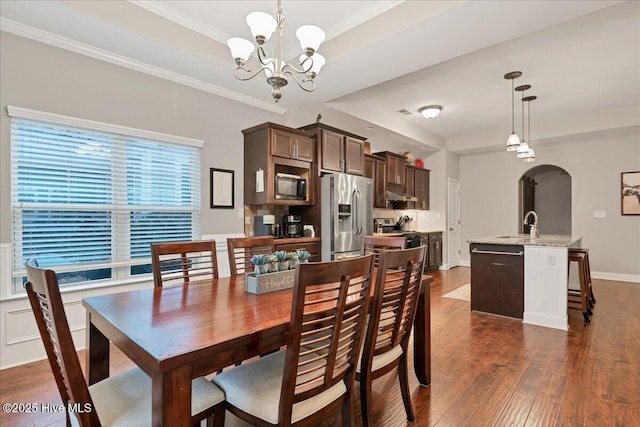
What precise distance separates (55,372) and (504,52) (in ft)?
14.4

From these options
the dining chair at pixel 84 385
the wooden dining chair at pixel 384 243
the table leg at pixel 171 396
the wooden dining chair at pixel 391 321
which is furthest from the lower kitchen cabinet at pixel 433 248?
the table leg at pixel 171 396

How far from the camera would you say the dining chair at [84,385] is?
105cm

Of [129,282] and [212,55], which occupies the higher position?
[212,55]

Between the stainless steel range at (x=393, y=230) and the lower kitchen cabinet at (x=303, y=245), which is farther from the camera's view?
the stainless steel range at (x=393, y=230)

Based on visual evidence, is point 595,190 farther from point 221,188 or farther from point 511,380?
point 221,188

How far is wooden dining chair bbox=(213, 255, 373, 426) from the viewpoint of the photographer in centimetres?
120

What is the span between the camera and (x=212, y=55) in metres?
3.21

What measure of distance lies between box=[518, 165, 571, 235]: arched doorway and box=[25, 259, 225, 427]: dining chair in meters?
8.66

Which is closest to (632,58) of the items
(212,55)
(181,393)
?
(212,55)

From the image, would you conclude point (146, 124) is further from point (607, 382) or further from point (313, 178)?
point (607, 382)

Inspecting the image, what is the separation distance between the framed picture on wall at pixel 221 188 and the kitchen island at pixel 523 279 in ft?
9.88

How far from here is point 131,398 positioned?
132 cm

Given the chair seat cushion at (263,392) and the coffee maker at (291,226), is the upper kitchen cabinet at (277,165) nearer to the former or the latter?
the coffee maker at (291,226)

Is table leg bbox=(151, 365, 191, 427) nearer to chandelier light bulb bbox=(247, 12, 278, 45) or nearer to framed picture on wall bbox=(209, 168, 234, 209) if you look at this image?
chandelier light bulb bbox=(247, 12, 278, 45)
